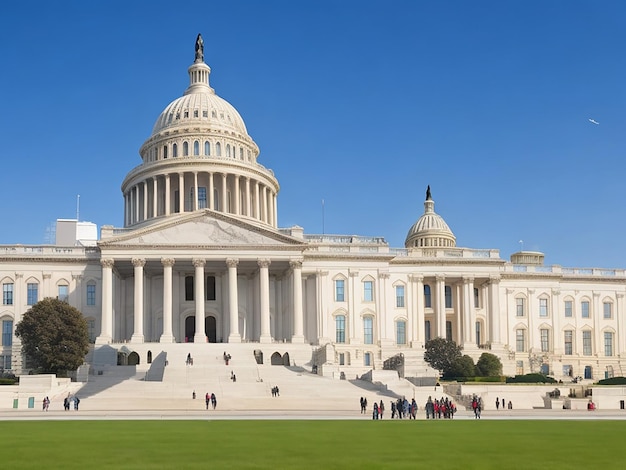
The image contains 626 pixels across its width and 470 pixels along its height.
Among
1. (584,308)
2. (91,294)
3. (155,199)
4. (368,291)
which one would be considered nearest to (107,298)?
(91,294)

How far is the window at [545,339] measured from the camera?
388 ft

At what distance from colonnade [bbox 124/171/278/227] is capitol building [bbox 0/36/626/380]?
24cm

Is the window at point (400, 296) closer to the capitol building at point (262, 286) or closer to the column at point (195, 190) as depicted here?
the capitol building at point (262, 286)

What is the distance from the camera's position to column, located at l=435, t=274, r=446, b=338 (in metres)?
112

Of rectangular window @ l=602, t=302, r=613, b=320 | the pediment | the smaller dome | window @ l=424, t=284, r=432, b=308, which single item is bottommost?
rectangular window @ l=602, t=302, r=613, b=320

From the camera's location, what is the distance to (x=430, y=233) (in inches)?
5886

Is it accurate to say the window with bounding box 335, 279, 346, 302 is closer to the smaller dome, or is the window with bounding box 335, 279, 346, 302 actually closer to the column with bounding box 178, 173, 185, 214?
the column with bounding box 178, 173, 185, 214

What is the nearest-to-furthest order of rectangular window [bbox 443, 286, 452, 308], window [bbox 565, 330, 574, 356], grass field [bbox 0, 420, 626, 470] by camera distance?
→ grass field [bbox 0, 420, 626, 470], rectangular window [bbox 443, 286, 452, 308], window [bbox 565, 330, 574, 356]

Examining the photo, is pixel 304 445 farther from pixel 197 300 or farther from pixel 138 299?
pixel 138 299

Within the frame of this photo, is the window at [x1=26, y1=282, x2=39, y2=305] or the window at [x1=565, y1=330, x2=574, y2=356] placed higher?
the window at [x1=26, y1=282, x2=39, y2=305]

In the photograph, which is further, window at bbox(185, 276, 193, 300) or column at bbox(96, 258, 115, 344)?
window at bbox(185, 276, 193, 300)

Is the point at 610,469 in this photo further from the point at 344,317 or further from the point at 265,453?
the point at 344,317

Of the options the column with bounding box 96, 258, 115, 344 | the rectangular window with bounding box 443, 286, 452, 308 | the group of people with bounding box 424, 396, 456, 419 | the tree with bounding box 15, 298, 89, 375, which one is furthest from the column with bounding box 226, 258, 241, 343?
the group of people with bounding box 424, 396, 456, 419

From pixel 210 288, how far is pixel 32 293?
2059 cm
